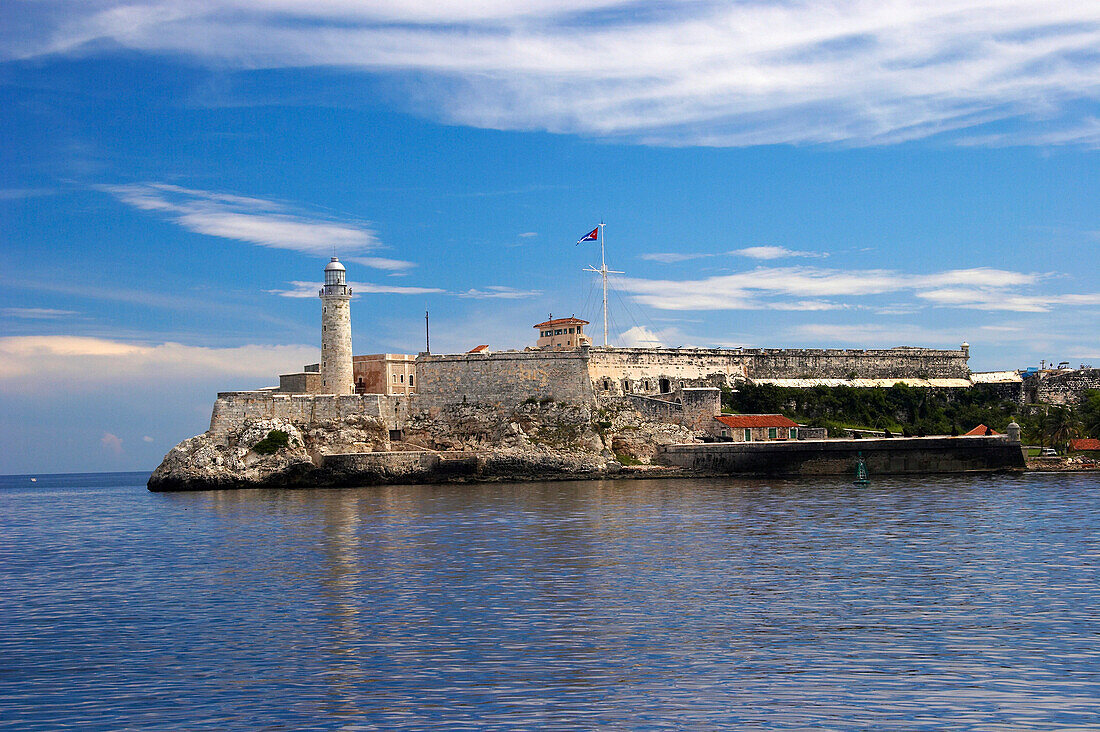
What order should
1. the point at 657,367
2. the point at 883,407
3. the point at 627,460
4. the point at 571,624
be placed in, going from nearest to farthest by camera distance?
the point at 571,624 < the point at 627,460 < the point at 657,367 < the point at 883,407

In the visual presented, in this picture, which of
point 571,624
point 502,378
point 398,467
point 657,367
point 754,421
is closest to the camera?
point 571,624

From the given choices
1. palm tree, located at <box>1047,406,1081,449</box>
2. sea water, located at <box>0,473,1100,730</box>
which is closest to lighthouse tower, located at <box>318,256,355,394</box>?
sea water, located at <box>0,473,1100,730</box>

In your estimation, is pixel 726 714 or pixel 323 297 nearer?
pixel 726 714

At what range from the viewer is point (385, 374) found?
49.7 metres

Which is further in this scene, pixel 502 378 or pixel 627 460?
pixel 502 378

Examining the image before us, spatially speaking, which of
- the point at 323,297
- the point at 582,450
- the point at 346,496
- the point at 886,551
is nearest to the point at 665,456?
the point at 582,450

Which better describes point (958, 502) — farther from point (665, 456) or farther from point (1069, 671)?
point (1069, 671)

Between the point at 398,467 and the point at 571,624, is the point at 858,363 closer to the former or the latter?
the point at 398,467

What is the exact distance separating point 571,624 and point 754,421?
33647mm

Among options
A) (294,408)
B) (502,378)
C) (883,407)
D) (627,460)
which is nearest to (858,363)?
(883,407)

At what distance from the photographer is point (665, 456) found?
4394cm

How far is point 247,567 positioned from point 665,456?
26456 mm

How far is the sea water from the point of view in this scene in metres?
9.79

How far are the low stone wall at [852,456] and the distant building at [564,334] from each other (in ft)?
33.3
